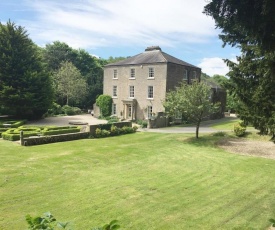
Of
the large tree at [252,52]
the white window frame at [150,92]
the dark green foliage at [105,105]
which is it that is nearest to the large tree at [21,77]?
the dark green foliage at [105,105]

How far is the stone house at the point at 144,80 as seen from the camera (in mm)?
37375

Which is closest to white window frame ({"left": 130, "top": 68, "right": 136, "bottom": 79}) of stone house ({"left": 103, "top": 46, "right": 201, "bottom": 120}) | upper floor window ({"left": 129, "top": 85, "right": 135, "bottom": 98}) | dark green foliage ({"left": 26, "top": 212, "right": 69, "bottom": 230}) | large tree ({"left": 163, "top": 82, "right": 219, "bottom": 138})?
stone house ({"left": 103, "top": 46, "right": 201, "bottom": 120})

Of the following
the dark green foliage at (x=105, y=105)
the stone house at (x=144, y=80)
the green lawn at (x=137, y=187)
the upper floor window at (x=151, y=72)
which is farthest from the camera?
the dark green foliage at (x=105, y=105)

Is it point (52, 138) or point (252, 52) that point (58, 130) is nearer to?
point (52, 138)

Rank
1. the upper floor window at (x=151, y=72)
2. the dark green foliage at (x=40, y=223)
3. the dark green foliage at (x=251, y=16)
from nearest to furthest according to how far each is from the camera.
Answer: the dark green foliage at (x=40, y=223) < the dark green foliage at (x=251, y=16) < the upper floor window at (x=151, y=72)

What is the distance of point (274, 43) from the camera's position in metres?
7.05

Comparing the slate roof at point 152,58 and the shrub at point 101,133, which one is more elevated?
the slate roof at point 152,58

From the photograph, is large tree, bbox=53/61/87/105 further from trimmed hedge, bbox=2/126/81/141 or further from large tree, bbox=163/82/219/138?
large tree, bbox=163/82/219/138

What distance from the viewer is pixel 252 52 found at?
10.7 meters

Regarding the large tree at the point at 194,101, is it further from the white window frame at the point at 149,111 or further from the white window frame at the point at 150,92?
the white window frame at the point at 150,92

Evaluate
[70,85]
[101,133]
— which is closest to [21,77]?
[70,85]

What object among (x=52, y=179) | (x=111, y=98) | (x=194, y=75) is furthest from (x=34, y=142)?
(x=194, y=75)

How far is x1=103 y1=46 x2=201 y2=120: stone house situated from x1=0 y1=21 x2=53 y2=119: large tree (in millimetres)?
10710

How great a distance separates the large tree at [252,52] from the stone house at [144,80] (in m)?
23.8
